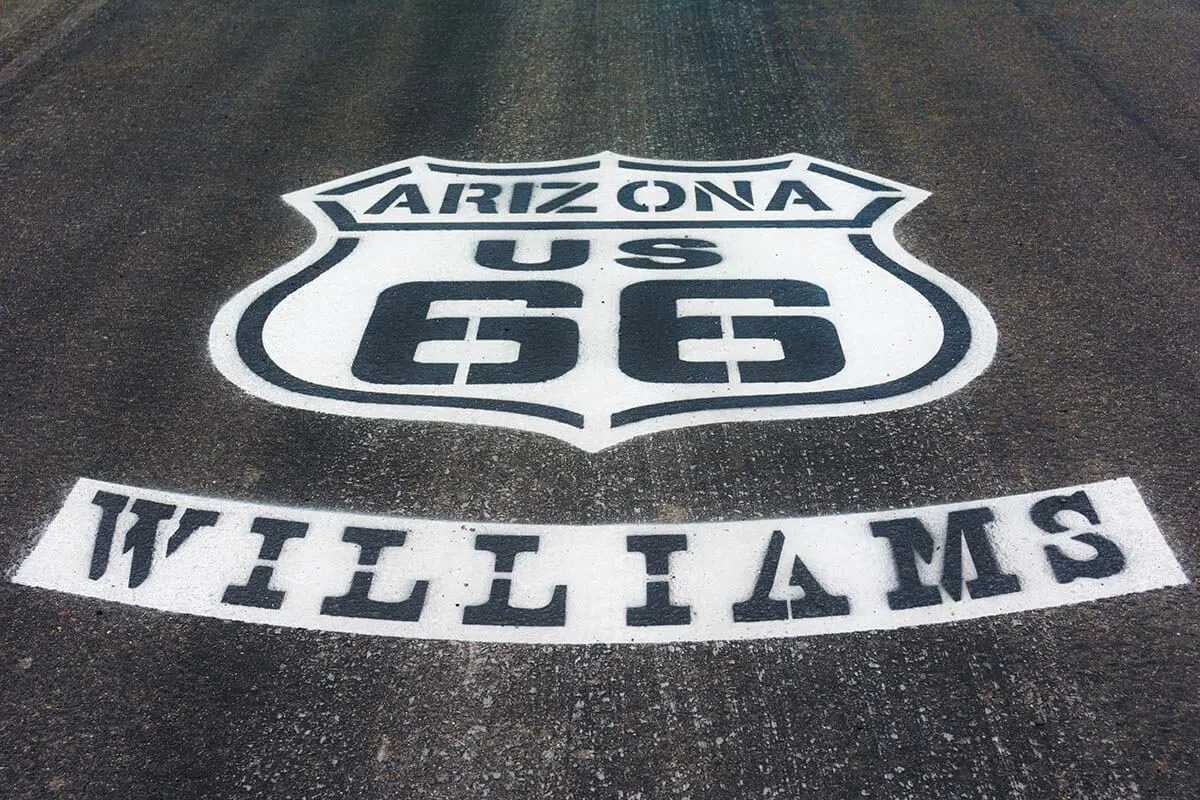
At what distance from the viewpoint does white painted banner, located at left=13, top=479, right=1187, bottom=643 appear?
415 centimetres

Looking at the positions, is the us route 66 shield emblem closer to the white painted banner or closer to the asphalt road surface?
the asphalt road surface

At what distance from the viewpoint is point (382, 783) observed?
3602mm

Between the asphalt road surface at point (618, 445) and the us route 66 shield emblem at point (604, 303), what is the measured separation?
0.15 m

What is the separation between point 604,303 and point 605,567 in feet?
6.09

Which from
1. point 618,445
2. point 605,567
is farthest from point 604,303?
point 605,567

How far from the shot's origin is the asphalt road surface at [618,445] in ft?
12.1

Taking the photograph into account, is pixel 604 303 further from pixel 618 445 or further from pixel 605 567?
pixel 605 567

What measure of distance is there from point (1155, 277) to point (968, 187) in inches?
49.6

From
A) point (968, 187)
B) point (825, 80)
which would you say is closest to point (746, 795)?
point (968, 187)

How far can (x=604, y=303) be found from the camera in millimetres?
5840

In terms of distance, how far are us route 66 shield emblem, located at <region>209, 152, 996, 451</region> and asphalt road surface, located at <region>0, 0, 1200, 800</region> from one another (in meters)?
0.15

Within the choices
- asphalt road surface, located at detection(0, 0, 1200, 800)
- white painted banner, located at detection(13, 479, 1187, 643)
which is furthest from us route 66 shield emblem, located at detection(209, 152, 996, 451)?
white painted banner, located at detection(13, 479, 1187, 643)

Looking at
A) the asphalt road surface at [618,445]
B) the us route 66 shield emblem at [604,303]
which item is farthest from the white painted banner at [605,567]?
the us route 66 shield emblem at [604,303]

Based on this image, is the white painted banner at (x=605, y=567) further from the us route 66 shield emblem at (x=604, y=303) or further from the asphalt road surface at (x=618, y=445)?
the us route 66 shield emblem at (x=604, y=303)
